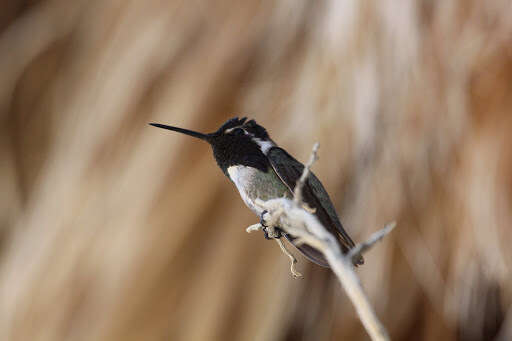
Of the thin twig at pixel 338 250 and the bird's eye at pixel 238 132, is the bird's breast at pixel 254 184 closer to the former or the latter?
the bird's eye at pixel 238 132

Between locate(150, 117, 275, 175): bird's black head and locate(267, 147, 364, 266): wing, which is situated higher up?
locate(150, 117, 275, 175): bird's black head

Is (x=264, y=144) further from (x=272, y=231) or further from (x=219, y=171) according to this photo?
(x=219, y=171)

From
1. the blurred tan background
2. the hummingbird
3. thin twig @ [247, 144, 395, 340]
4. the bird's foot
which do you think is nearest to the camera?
thin twig @ [247, 144, 395, 340]

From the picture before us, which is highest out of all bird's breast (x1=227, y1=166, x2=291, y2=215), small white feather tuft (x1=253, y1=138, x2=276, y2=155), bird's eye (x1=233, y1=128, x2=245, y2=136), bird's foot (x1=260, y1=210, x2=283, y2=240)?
bird's eye (x1=233, y1=128, x2=245, y2=136)

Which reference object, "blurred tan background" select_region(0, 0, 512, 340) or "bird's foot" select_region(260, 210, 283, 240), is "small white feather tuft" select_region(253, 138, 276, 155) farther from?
"blurred tan background" select_region(0, 0, 512, 340)

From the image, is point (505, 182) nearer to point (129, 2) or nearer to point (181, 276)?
point (181, 276)

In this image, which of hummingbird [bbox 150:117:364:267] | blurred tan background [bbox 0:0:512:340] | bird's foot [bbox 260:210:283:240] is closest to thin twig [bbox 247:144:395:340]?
bird's foot [bbox 260:210:283:240]
